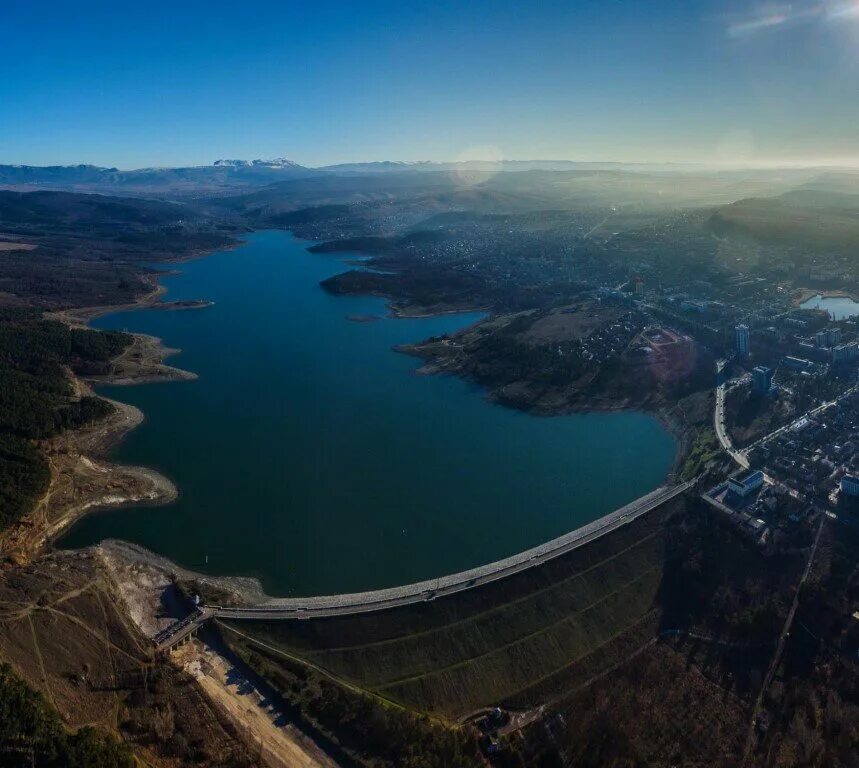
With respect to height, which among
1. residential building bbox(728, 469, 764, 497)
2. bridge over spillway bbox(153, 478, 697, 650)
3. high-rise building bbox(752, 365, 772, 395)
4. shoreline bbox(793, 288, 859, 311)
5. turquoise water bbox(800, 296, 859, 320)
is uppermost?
shoreline bbox(793, 288, 859, 311)

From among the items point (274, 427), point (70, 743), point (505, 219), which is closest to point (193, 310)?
point (274, 427)

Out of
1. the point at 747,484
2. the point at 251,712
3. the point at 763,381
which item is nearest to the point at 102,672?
the point at 251,712

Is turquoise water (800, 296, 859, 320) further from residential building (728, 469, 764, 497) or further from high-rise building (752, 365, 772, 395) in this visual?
residential building (728, 469, 764, 497)

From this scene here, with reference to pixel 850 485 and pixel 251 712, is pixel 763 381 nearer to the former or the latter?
pixel 850 485

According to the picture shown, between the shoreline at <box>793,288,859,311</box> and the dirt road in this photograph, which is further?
the shoreline at <box>793,288,859,311</box>

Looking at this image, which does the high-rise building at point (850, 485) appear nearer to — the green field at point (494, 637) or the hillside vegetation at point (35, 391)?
the green field at point (494, 637)

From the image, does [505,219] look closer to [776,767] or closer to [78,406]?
[78,406]

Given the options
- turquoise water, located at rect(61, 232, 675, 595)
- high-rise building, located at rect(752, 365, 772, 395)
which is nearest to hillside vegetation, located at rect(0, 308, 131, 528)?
turquoise water, located at rect(61, 232, 675, 595)
